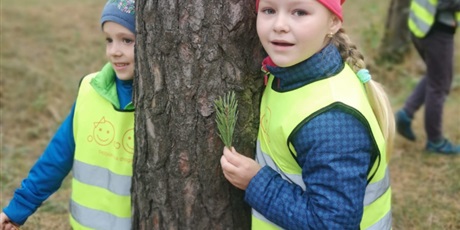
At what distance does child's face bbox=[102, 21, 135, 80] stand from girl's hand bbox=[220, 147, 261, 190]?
643 mm

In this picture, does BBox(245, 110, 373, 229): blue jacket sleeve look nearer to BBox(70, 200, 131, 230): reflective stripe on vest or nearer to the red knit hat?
the red knit hat

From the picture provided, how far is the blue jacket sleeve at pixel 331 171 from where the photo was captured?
83.7 inches

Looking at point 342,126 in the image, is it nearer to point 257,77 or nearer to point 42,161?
point 257,77

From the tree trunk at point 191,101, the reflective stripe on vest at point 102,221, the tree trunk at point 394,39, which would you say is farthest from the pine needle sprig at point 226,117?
the tree trunk at point 394,39

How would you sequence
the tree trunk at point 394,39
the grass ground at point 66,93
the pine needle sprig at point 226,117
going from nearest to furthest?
the pine needle sprig at point 226,117
the grass ground at point 66,93
the tree trunk at point 394,39

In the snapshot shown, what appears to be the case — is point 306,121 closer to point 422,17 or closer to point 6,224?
point 6,224

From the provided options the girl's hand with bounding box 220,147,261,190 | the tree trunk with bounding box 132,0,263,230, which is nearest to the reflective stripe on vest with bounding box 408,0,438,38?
the tree trunk with bounding box 132,0,263,230

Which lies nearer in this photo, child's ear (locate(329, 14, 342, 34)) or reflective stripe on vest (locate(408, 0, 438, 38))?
child's ear (locate(329, 14, 342, 34))

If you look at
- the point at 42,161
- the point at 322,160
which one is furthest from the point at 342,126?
the point at 42,161

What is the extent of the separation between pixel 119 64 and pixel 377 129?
3.81 ft

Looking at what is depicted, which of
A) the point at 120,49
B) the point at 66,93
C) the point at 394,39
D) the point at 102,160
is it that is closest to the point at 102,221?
the point at 102,160

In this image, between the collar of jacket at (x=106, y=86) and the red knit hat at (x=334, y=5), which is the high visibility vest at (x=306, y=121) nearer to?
the red knit hat at (x=334, y=5)

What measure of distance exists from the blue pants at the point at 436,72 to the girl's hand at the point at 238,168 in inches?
140

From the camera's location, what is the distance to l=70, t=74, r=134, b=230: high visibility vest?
2.78 m
